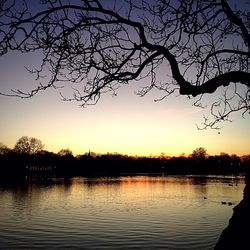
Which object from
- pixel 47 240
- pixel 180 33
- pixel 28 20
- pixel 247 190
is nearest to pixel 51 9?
pixel 28 20

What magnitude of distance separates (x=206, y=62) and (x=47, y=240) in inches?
678

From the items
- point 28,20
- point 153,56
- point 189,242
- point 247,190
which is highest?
point 28,20

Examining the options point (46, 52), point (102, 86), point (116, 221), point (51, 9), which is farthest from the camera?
point (116, 221)

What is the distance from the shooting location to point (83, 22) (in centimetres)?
707

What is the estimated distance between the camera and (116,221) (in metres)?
29.6

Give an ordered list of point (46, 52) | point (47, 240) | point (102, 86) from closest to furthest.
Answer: point (46, 52)
point (102, 86)
point (47, 240)

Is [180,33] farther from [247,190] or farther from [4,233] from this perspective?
[4,233]

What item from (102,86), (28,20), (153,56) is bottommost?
(102,86)

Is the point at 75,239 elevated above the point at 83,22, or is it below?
below

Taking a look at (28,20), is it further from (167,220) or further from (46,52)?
(167,220)

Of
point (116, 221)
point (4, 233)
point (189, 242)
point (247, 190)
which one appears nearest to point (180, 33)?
point (247, 190)

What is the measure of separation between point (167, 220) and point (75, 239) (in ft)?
36.0

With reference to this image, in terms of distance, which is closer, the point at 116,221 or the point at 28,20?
the point at 28,20

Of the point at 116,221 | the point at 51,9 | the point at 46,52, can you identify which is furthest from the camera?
the point at 116,221
